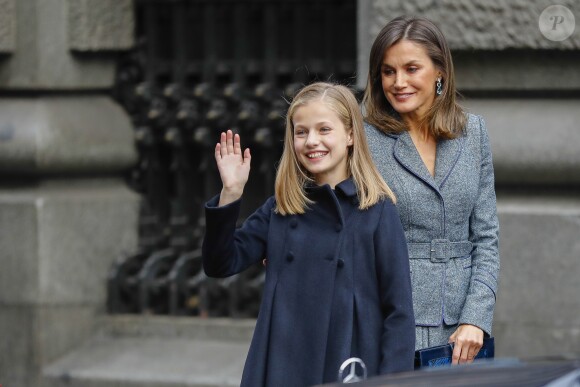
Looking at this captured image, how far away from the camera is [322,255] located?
373 centimetres

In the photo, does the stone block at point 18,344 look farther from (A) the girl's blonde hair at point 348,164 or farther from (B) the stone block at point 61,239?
(A) the girl's blonde hair at point 348,164

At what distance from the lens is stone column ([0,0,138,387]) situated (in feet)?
20.4

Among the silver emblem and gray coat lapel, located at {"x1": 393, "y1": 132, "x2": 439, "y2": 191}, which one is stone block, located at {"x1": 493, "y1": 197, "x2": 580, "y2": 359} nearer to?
gray coat lapel, located at {"x1": 393, "y1": 132, "x2": 439, "y2": 191}

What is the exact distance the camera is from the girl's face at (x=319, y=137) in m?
3.78

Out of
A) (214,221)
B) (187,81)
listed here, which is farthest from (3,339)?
(214,221)

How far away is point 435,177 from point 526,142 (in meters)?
Result: 1.83

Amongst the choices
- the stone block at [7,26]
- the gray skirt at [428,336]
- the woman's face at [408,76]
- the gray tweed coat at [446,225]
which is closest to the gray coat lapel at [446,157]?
the gray tweed coat at [446,225]

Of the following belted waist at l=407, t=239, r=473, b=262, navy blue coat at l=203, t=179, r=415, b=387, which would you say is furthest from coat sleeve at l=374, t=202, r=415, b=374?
belted waist at l=407, t=239, r=473, b=262

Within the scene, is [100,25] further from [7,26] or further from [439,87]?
[439,87]

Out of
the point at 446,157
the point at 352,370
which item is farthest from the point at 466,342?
the point at 446,157

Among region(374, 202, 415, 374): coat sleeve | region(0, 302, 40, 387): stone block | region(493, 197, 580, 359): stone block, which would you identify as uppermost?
region(374, 202, 415, 374): coat sleeve

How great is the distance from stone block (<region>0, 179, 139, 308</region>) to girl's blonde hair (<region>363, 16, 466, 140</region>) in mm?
2609

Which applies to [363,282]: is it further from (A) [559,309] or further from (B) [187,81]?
(B) [187,81]

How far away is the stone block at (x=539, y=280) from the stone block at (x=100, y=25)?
192 cm
